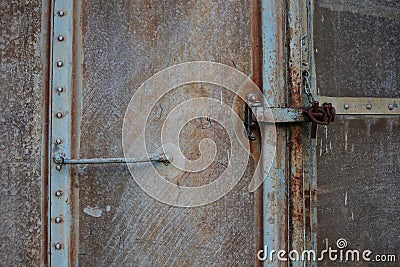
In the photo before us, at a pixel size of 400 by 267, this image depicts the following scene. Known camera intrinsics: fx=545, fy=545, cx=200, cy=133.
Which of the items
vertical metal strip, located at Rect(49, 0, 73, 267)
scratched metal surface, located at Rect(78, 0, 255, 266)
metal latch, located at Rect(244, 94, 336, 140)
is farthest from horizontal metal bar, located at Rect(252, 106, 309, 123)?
vertical metal strip, located at Rect(49, 0, 73, 267)

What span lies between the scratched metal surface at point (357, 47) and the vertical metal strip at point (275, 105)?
14cm

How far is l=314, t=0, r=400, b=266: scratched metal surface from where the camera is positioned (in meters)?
1.74

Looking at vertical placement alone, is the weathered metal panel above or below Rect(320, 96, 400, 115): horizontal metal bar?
below

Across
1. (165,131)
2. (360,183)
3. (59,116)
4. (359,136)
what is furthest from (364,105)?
(59,116)

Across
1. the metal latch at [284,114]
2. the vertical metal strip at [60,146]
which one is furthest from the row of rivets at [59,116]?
the metal latch at [284,114]

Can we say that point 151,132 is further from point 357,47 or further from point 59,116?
point 357,47

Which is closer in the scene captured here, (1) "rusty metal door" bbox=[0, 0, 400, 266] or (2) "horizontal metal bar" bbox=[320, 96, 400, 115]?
(1) "rusty metal door" bbox=[0, 0, 400, 266]

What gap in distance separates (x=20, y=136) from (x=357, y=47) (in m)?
1.09

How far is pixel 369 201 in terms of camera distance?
179cm

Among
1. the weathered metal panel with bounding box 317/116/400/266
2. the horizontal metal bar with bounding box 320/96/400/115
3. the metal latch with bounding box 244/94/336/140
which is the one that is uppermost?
the horizontal metal bar with bounding box 320/96/400/115

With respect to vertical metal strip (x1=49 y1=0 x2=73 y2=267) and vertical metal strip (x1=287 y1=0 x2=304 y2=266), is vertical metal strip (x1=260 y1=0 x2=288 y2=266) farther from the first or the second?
vertical metal strip (x1=49 y1=0 x2=73 y2=267)

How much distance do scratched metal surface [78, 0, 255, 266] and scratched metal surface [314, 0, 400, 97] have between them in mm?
265

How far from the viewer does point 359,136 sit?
1779mm

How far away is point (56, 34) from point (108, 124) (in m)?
0.30
